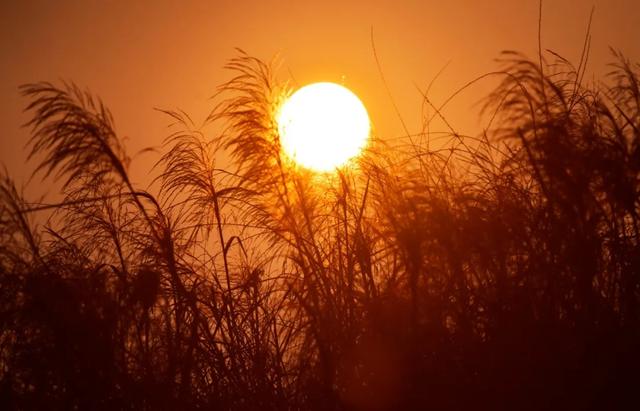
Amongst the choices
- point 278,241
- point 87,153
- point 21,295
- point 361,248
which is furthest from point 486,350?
point 21,295

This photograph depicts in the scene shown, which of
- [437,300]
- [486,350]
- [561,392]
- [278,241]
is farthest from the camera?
[278,241]

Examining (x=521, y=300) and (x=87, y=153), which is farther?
(x=87, y=153)

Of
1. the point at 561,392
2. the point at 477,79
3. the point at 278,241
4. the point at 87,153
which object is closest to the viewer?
the point at 561,392

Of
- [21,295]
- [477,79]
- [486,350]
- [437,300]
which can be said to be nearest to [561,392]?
[486,350]

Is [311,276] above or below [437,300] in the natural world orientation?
above

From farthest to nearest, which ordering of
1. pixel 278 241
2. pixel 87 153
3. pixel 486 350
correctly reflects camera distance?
pixel 278 241, pixel 87 153, pixel 486 350

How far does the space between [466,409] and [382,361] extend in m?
0.52

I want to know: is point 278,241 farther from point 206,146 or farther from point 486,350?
point 486,350

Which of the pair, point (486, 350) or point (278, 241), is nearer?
point (486, 350)

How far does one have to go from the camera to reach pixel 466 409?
9.49 ft

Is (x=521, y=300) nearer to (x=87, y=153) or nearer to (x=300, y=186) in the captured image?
(x=300, y=186)

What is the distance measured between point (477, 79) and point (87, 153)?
110 inches

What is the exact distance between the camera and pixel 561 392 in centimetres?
276

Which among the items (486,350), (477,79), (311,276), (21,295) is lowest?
(486,350)
